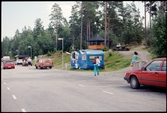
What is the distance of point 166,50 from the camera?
1947 cm

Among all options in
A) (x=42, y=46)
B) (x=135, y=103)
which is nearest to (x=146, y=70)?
(x=135, y=103)

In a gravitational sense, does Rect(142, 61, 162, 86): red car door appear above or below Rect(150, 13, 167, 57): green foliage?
below

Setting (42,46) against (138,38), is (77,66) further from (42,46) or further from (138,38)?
(42,46)

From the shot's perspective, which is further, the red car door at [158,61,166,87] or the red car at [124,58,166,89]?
the red car at [124,58,166,89]

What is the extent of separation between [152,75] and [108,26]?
35.3 meters

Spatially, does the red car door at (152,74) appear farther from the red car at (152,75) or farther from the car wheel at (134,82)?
the car wheel at (134,82)

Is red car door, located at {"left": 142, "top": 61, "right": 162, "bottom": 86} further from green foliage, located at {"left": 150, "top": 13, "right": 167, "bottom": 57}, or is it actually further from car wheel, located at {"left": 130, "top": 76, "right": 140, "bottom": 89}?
green foliage, located at {"left": 150, "top": 13, "right": 167, "bottom": 57}

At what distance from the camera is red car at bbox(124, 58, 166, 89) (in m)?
10.2

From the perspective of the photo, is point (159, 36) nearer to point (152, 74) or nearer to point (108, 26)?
point (152, 74)

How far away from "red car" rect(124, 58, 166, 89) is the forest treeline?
2851mm

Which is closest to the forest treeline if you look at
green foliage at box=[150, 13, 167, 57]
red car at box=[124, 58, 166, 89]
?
green foliage at box=[150, 13, 167, 57]

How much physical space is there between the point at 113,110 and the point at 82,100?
1973mm

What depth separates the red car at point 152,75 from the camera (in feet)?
33.6

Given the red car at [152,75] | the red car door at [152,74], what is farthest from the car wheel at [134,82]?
the red car door at [152,74]
